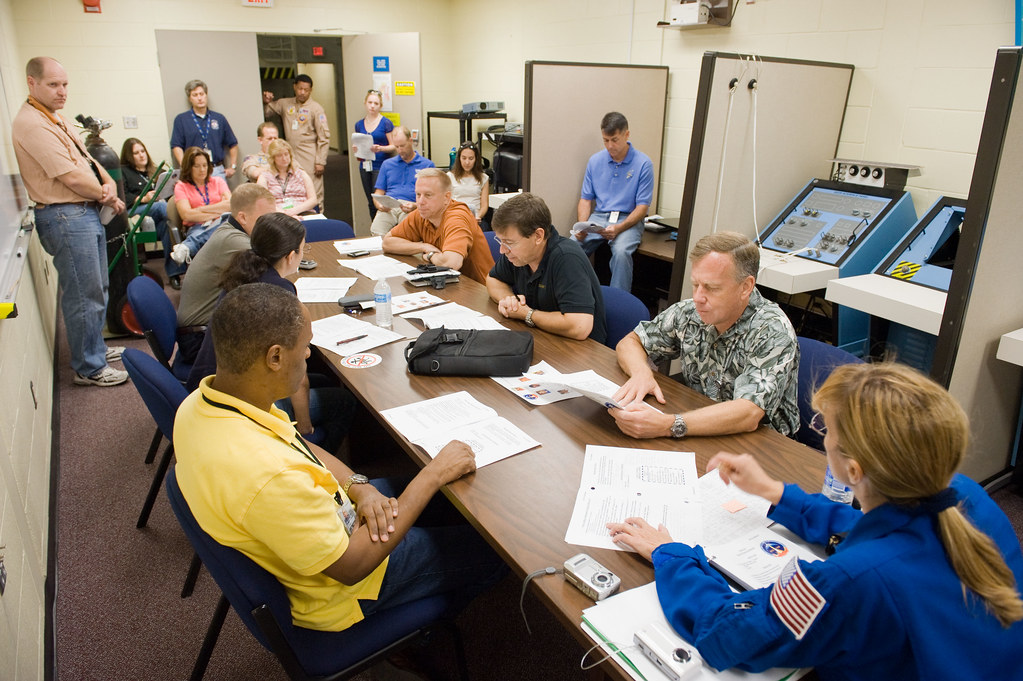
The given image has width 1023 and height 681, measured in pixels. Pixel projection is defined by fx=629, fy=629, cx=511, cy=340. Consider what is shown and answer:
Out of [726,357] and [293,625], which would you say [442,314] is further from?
[293,625]

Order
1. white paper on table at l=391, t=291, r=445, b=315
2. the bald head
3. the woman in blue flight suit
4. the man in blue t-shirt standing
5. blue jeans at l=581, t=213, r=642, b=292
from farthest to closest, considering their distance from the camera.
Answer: the man in blue t-shirt standing, blue jeans at l=581, t=213, r=642, b=292, the bald head, white paper on table at l=391, t=291, r=445, b=315, the woman in blue flight suit

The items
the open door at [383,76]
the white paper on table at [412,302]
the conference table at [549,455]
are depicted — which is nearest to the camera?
the conference table at [549,455]

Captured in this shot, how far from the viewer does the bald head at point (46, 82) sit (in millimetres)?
3086

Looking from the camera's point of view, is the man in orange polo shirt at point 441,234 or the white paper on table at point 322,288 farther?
the man in orange polo shirt at point 441,234

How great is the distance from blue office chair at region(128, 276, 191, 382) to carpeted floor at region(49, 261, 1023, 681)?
66 cm

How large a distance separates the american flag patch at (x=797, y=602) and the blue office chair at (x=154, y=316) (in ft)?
7.45

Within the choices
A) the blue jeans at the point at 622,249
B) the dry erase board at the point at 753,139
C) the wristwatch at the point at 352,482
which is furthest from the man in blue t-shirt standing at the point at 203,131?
the wristwatch at the point at 352,482

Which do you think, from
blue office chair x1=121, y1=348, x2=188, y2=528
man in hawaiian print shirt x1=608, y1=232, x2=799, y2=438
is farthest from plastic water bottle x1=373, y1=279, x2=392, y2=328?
man in hawaiian print shirt x1=608, y1=232, x2=799, y2=438

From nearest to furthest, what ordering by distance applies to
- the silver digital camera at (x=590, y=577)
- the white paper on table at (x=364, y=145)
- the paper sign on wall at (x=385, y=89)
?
1. the silver digital camera at (x=590, y=577)
2. the white paper on table at (x=364, y=145)
3. the paper sign on wall at (x=385, y=89)

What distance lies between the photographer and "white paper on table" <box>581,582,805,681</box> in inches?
37.0

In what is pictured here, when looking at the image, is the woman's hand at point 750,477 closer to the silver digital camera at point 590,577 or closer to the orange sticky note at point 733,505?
the orange sticky note at point 733,505

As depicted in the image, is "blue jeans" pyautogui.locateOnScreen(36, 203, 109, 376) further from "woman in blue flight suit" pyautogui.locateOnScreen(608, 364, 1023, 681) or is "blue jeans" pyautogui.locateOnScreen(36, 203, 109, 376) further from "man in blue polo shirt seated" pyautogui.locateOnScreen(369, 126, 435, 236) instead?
"woman in blue flight suit" pyautogui.locateOnScreen(608, 364, 1023, 681)

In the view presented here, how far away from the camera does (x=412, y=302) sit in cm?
266

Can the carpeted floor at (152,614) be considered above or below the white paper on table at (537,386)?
below
